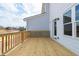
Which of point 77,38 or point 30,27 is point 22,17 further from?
point 77,38

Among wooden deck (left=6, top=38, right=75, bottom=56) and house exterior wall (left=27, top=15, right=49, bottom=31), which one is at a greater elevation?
house exterior wall (left=27, top=15, right=49, bottom=31)

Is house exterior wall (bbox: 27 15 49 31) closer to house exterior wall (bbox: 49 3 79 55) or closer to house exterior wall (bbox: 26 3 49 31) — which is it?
house exterior wall (bbox: 26 3 49 31)

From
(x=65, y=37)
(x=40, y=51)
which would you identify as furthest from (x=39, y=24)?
(x=40, y=51)

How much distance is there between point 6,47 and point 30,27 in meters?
10.1

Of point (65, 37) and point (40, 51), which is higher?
point (65, 37)

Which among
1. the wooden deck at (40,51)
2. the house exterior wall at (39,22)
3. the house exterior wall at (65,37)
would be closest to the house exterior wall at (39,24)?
the house exterior wall at (39,22)

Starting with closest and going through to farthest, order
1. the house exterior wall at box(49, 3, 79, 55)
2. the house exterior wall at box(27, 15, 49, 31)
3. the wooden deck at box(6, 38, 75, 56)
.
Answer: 1. the wooden deck at box(6, 38, 75, 56)
2. the house exterior wall at box(49, 3, 79, 55)
3. the house exterior wall at box(27, 15, 49, 31)

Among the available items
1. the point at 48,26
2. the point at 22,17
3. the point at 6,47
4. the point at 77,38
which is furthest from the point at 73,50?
the point at 22,17

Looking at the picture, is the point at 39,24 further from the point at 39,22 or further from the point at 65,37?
the point at 65,37

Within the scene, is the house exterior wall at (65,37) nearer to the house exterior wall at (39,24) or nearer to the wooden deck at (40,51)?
the wooden deck at (40,51)

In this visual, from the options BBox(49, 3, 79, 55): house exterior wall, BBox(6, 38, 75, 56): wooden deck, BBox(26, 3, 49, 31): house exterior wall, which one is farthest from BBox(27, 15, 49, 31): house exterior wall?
BBox(6, 38, 75, 56): wooden deck

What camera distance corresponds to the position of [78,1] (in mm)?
4816

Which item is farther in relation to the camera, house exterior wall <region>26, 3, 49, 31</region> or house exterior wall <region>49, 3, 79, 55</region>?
house exterior wall <region>26, 3, 49, 31</region>

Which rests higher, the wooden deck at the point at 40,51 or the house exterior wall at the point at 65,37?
the house exterior wall at the point at 65,37
